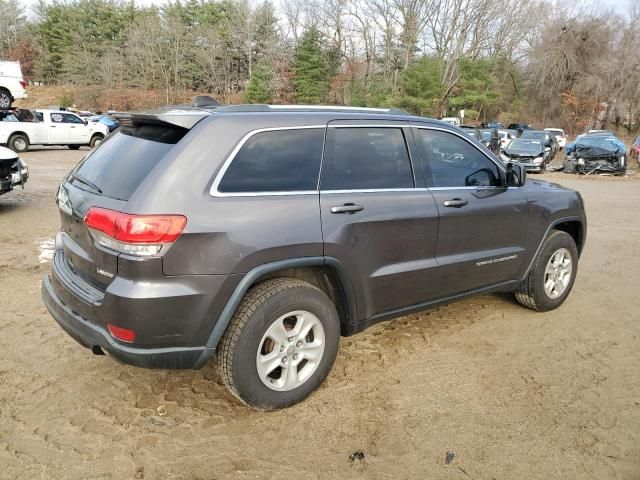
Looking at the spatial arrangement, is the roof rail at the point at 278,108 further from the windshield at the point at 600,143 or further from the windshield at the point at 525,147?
the windshield at the point at 600,143

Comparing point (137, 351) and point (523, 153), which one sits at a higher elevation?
point (137, 351)

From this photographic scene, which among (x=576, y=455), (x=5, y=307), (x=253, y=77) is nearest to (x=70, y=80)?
(x=253, y=77)

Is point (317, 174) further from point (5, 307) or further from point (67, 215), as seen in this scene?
point (5, 307)

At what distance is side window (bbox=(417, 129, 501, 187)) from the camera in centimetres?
362

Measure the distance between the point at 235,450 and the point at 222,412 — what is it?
369 millimetres

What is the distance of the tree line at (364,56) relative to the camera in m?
39.6

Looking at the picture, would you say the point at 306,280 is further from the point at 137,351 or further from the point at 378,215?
the point at 137,351

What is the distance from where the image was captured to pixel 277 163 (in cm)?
293

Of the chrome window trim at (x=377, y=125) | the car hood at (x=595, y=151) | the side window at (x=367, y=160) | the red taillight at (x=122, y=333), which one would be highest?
the chrome window trim at (x=377, y=125)

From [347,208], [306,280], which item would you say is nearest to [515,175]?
[347,208]

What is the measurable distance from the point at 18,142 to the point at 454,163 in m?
19.0

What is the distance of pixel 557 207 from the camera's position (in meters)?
4.45

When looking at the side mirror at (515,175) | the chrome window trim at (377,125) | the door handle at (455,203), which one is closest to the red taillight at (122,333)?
the chrome window trim at (377,125)

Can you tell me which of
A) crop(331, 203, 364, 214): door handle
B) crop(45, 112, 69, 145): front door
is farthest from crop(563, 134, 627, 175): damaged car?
crop(45, 112, 69, 145): front door
